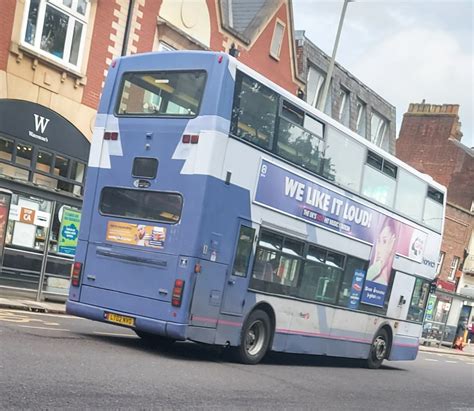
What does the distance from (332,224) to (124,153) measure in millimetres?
4024

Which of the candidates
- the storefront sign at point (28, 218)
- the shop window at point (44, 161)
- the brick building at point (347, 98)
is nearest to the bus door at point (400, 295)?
the storefront sign at point (28, 218)

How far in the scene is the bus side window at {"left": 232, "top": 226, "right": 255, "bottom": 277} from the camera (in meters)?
10.1

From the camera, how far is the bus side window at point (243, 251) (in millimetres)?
10102

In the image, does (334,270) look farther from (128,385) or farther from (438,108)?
(438,108)

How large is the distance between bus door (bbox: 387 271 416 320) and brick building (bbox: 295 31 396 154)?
1421 cm

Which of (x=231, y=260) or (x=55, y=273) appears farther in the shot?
(x=55, y=273)

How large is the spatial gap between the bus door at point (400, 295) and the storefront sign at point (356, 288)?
5.26ft

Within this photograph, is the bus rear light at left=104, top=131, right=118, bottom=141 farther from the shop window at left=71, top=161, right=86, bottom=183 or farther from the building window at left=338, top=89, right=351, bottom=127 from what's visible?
the building window at left=338, top=89, right=351, bottom=127

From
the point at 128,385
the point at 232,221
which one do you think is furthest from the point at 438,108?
the point at 128,385

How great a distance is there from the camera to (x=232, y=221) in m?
9.91

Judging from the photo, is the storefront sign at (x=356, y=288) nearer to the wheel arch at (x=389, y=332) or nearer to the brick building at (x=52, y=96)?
the wheel arch at (x=389, y=332)

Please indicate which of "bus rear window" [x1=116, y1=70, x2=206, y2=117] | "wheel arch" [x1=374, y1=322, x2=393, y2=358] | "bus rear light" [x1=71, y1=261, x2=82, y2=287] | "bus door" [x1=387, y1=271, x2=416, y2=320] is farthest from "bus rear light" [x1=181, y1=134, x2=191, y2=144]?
"wheel arch" [x1=374, y1=322, x2=393, y2=358]

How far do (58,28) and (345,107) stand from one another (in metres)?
17.2

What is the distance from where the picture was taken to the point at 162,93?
10102 mm
